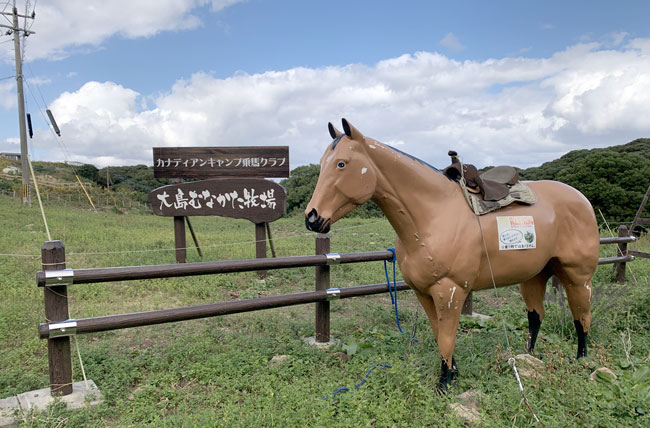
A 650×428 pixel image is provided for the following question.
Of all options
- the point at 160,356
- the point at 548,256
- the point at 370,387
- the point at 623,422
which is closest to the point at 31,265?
the point at 160,356

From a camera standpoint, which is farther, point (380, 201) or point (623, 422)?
point (380, 201)

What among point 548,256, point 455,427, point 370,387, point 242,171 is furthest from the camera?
point 242,171

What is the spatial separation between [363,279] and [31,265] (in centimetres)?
566

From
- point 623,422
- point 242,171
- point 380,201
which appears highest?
point 242,171

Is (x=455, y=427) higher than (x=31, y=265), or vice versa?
(x=31, y=265)

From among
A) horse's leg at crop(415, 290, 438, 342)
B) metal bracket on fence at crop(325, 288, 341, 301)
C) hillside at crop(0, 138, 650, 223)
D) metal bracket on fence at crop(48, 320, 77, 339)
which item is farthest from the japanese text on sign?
hillside at crop(0, 138, 650, 223)

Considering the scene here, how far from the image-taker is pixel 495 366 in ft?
11.3

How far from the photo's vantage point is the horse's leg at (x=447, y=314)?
2945 mm

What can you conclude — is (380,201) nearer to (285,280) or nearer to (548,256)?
(548,256)

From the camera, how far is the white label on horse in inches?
124

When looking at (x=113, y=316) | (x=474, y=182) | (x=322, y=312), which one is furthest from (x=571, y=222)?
(x=113, y=316)

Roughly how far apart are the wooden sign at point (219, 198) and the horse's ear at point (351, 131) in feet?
15.0

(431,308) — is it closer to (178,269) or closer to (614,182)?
(178,269)

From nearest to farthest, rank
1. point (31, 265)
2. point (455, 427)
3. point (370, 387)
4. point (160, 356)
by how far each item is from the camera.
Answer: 1. point (455, 427)
2. point (370, 387)
3. point (160, 356)
4. point (31, 265)
